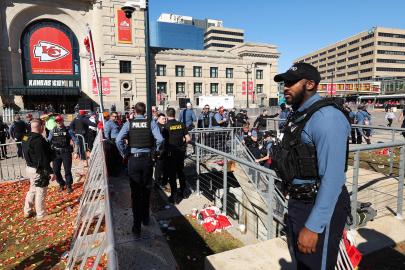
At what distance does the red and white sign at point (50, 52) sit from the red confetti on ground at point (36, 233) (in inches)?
1534

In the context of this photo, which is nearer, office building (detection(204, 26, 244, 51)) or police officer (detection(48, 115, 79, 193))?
police officer (detection(48, 115, 79, 193))

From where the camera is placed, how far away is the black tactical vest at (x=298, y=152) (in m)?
2.10

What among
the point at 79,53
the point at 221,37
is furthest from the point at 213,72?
the point at 221,37

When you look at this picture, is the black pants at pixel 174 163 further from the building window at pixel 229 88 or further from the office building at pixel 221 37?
the office building at pixel 221 37

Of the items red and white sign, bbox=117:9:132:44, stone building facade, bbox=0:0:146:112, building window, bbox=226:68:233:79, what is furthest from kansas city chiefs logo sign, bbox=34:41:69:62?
building window, bbox=226:68:233:79

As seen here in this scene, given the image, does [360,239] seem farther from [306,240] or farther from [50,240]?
[50,240]

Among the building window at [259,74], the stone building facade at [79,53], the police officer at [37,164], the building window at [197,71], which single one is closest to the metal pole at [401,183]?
the police officer at [37,164]

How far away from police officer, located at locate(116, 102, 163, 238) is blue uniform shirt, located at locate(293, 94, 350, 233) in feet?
11.8

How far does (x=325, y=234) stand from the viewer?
2.12 meters

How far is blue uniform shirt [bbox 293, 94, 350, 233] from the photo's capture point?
6.56 feet

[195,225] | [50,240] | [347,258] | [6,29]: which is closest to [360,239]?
[347,258]

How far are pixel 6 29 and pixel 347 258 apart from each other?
47.5 m

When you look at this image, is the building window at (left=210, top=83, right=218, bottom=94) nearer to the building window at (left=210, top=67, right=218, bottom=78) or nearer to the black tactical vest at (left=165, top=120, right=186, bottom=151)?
the building window at (left=210, top=67, right=218, bottom=78)

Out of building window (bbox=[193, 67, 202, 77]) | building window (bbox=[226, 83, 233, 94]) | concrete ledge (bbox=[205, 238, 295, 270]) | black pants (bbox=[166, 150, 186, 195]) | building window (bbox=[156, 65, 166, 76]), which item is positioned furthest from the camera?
building window (bbox=[226, 83, 233, 94])
